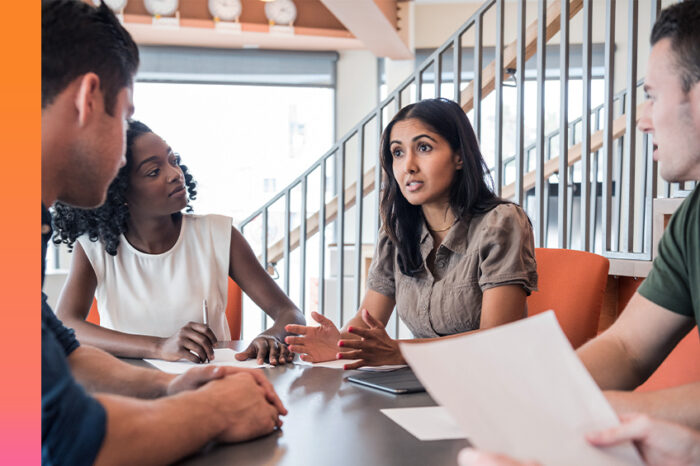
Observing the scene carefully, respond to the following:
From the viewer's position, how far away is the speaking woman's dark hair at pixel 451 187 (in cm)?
180

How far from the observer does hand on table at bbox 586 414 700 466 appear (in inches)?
24.4

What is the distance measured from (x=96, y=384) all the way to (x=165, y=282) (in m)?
0.95

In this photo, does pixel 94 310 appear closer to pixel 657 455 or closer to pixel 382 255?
pixel 382 255

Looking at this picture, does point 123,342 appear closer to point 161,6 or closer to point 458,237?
point 458,237

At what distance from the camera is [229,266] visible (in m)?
2.09

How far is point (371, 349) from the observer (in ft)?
4.32

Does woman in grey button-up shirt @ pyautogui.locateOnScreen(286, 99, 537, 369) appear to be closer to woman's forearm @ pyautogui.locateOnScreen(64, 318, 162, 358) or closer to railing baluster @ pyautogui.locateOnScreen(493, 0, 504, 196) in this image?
woman's forearm @ pyautogui.locateOnScreen(64, 318, 162, 358)

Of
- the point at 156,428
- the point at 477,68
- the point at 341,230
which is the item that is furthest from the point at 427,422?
the point at 341,230

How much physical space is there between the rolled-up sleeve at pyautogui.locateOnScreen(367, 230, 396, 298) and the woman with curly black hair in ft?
0.82

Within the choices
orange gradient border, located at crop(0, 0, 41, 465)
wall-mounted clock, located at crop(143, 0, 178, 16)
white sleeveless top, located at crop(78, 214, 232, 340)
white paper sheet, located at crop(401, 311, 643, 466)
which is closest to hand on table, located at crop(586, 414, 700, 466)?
white paper sheet, located at crop(401, 311, 643, 466)

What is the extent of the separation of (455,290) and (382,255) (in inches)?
11.3

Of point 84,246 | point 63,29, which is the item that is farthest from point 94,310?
point 63,29

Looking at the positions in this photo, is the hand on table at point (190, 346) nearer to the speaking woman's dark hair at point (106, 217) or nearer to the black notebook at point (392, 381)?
the black notebook at point (392, 381)

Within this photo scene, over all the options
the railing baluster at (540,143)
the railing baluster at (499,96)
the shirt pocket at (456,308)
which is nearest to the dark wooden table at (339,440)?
the shirt pocket at (456,308)
